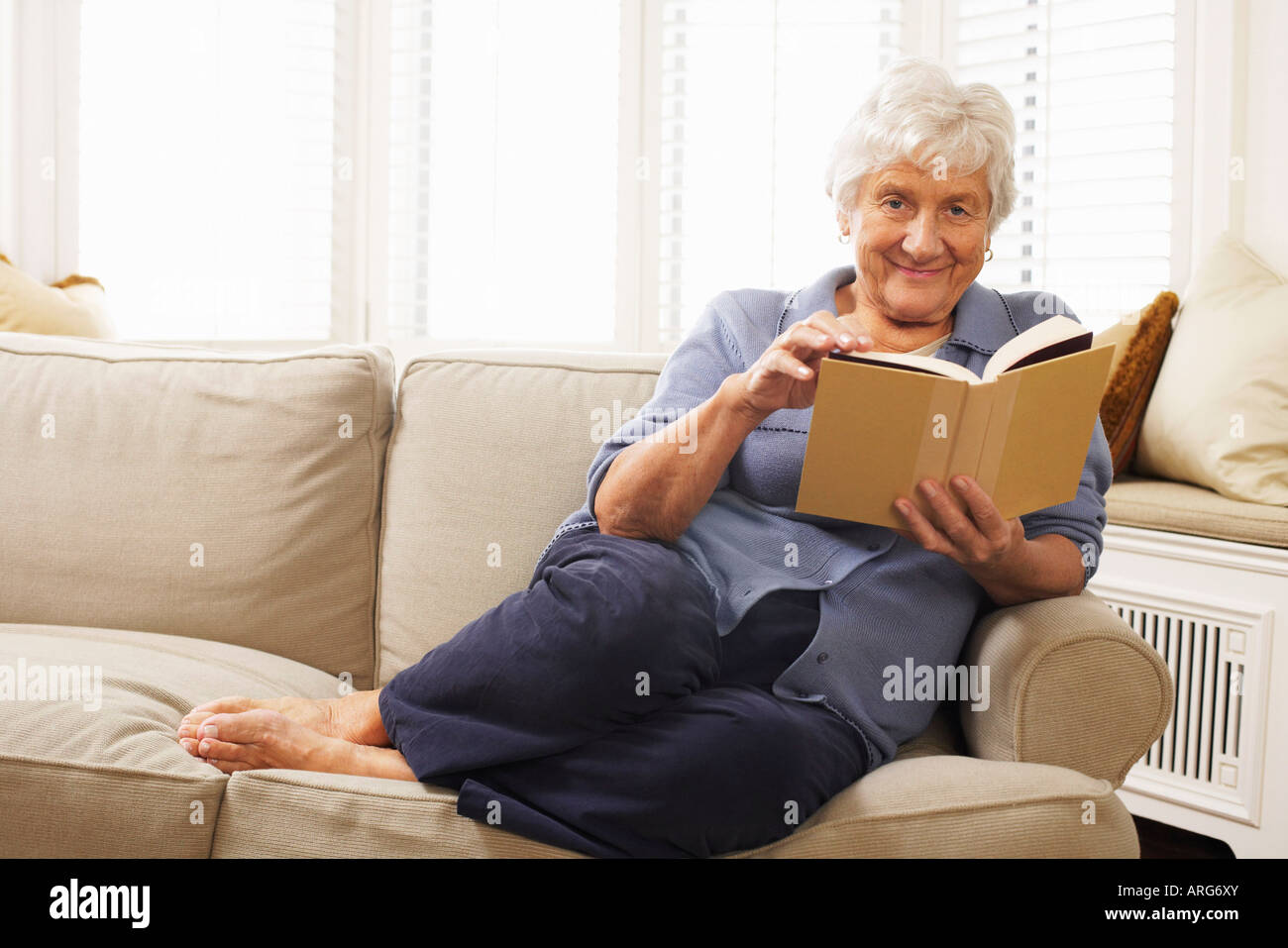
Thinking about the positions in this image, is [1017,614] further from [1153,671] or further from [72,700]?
[72,700]

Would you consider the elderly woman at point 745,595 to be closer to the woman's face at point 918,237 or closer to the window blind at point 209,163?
the woman's face at point 918,237

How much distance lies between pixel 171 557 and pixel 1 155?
5.63 ft

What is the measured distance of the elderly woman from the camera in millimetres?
1009

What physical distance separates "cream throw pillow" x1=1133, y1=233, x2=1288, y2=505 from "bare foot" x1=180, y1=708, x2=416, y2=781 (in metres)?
1.59

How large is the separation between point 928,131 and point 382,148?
78.8 inches

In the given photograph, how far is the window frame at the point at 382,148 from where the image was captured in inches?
91.9

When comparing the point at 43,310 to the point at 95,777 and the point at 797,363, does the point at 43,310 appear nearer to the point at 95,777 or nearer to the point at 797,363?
the point at 95,777

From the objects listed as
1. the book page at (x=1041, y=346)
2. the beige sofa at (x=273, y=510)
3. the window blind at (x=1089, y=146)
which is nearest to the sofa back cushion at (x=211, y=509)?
the beige sofa at (x=273, y=510)

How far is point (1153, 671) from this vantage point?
1.10 meters

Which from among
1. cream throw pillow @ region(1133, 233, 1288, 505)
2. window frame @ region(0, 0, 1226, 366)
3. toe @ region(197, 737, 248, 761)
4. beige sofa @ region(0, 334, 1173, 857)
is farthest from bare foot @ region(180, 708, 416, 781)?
window frame @ region(0, 0, 1226, 366)

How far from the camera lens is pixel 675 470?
1.18m

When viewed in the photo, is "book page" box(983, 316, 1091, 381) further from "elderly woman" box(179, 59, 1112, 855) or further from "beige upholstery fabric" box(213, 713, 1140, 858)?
"beige upholstery fabric" box(213, 713, 1140, 858)

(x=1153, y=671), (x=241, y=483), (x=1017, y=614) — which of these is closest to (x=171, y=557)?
(x=241, y=483)
